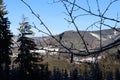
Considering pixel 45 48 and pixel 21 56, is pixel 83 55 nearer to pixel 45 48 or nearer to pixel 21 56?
pixel 45 48

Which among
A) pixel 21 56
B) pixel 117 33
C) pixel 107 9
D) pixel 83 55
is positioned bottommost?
pixel 83 55

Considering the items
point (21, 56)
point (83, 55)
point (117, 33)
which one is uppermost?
point (21, 56)

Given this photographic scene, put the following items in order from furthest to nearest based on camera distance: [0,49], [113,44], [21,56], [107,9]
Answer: [0,49], [21,56], [107,9], [113,44]

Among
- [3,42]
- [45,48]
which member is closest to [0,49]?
[3,42]

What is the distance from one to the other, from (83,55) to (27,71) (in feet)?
148

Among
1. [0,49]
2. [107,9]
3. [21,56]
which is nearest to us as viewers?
[107,9]

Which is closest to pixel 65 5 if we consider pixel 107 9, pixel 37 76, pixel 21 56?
pixel 107 9

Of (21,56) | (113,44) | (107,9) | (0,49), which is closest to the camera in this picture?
(113,44)

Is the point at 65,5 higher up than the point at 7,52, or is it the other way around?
the point at 7,52

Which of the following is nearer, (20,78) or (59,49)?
(59,49)

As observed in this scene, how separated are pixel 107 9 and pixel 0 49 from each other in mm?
47028

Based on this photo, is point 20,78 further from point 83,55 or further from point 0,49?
point 83,55

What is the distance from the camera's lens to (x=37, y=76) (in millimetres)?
49031

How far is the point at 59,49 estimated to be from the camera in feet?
9.15
